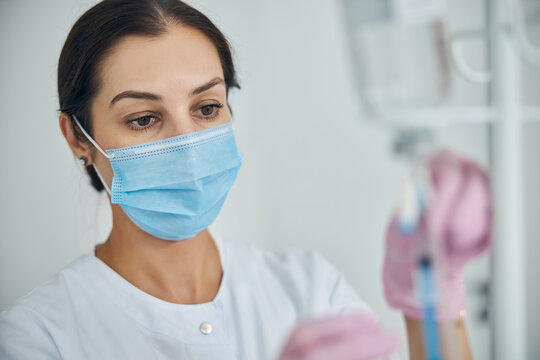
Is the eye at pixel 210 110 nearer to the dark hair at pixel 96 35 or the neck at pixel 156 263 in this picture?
the dark hair at pixel 96 35

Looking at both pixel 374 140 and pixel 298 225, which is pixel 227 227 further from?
pixel 374 140

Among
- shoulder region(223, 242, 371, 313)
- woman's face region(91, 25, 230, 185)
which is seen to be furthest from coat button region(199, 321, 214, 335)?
woman's face region(91, 25, 230, 185)

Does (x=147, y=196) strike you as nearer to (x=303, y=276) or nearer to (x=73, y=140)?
(x=73, y=140)

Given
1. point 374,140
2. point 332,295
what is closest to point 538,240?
point 374,140

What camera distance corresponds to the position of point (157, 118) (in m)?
1.03

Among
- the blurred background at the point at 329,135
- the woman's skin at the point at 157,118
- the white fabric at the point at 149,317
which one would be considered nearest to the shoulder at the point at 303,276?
the white fabric at the point at 149,317

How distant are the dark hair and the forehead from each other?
0.06 ft

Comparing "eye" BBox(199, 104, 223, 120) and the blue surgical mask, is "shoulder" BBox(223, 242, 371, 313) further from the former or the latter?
"eye" BBox(199, 104, 223, 120)

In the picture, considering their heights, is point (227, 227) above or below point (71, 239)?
below

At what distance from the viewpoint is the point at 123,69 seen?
1.01m

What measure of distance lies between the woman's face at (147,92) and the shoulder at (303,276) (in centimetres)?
41

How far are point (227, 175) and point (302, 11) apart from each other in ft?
3.04

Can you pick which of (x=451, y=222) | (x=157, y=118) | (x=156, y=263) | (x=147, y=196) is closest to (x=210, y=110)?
(x=157, y=118)

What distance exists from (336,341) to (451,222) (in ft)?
0.71
